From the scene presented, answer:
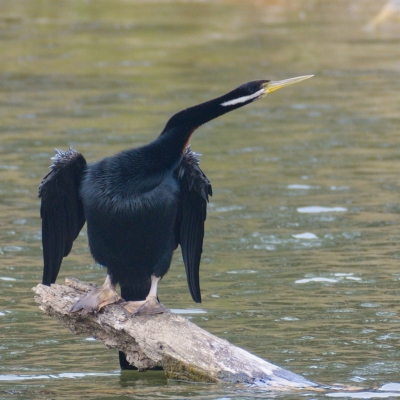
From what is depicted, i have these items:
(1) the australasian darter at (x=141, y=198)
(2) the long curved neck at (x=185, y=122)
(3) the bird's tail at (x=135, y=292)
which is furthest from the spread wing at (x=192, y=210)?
(3) the bird's tail at (x=135, y=292)

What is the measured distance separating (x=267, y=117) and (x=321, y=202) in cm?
455

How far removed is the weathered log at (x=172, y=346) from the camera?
4965 mm

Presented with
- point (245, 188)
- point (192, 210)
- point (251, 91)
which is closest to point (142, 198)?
point (192, 210)

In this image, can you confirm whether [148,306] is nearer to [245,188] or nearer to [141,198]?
[141,198]

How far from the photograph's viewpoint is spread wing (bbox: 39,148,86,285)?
5.55 meters

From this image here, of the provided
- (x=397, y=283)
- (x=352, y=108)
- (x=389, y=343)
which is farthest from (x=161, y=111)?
(x=389, y=343)

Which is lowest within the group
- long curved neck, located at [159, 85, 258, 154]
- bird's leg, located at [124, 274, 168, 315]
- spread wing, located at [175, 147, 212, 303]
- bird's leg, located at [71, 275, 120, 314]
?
bird's leg, located at [124, 274, 168, 315]

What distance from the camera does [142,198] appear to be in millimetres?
5258

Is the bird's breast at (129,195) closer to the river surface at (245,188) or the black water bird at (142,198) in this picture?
the black water bird at (142,198)

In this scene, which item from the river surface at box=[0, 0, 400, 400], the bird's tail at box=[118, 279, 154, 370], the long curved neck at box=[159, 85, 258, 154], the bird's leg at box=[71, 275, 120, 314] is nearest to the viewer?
the bird's leg at box=[71, 275, 120, 314]

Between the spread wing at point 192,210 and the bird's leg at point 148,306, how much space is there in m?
0.33

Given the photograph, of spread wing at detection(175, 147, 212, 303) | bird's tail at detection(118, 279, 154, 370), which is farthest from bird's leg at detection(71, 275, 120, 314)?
spread wing at detection(175, 147, 212, 303)

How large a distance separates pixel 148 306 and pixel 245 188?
4.90m

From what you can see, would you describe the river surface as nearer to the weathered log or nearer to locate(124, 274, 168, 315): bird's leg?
the weathered log
